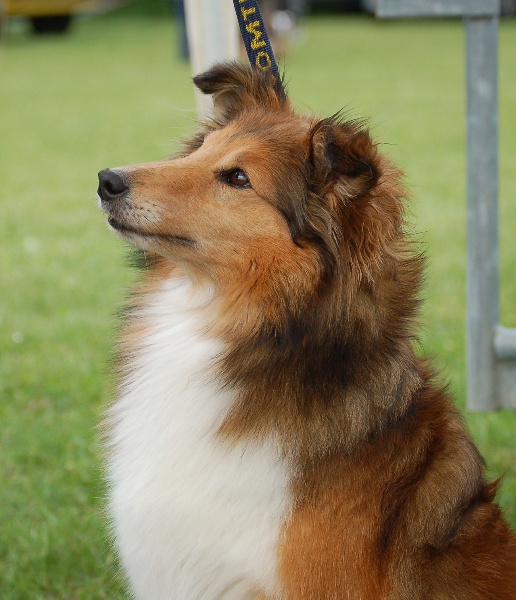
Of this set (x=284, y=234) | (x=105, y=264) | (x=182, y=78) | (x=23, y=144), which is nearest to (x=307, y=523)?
(x=284, y=234)

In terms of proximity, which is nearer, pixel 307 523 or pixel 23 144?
pixel 307 523

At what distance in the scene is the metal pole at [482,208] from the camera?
377 centimetres

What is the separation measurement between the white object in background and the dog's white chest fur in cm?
191

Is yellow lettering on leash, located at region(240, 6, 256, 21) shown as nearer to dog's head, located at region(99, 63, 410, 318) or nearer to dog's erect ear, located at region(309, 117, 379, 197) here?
dog's head, located at region(99, 63, 410, 318)

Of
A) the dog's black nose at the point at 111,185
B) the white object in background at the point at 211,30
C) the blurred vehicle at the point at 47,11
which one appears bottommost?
the blurred vehicle at the point at 47,11

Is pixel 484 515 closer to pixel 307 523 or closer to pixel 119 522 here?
pixel 307 523

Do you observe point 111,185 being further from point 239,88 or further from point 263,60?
point 263,60

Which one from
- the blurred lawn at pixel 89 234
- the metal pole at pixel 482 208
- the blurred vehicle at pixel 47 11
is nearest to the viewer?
the metal pole at pixel 482 208

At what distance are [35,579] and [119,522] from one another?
990 millimetres

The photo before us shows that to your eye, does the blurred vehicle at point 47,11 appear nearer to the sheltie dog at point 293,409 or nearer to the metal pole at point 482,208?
the metal pole at point 482,208

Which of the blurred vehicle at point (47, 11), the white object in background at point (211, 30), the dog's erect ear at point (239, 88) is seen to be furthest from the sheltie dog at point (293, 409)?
the blurred vehicle at point (47, 11)

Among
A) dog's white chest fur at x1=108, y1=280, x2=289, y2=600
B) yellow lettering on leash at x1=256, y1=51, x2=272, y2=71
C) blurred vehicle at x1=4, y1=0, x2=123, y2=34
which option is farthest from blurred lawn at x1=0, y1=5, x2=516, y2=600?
blurred vehicle at x1=4, y1=0, x2=123, y2=34

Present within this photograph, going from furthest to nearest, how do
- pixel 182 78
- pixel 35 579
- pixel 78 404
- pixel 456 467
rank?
pixel 182 78
pixel 78 404
pixel 35 579
pixel 456 467

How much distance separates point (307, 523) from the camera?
254 centimetres
